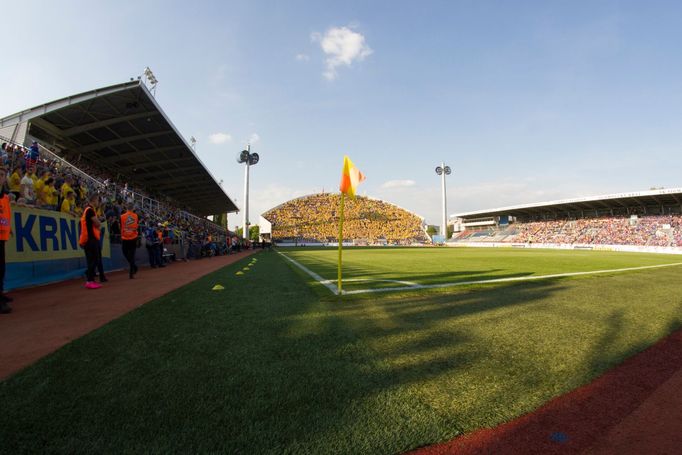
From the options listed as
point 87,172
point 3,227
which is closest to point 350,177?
point 3,227

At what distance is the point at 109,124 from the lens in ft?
57.6

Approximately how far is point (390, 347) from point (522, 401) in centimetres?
113

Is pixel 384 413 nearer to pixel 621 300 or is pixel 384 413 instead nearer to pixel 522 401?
pixel 522 401

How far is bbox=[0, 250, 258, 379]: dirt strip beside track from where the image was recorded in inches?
112

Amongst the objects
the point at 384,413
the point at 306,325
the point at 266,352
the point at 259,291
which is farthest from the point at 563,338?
the point at 259,291

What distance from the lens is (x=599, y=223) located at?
45969mm

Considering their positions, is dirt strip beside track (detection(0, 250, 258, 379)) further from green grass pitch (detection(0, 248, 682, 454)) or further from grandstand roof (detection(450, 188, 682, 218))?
grandstand roof (detection(450, 188, 682, 218))

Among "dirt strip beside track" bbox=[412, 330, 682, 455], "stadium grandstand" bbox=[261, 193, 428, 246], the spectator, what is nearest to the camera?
"dirt strip beside track" bbox=[412, 330, 682, 455]

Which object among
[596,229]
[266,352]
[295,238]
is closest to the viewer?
[266,352]

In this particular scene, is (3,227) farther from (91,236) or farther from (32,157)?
(32,157)

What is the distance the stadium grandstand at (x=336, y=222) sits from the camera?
2415 inches

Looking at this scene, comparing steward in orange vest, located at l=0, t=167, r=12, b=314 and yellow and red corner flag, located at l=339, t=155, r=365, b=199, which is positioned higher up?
yellow and red corner flag, located at l=339, t=155, r=365, b=199

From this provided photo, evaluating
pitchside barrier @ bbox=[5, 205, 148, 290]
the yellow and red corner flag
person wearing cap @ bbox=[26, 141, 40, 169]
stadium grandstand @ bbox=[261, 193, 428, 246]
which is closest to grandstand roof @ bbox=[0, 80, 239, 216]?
person wearing cap @ bbox=[26, 141, 40, 169]

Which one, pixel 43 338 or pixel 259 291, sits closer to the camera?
pixel 43 338
